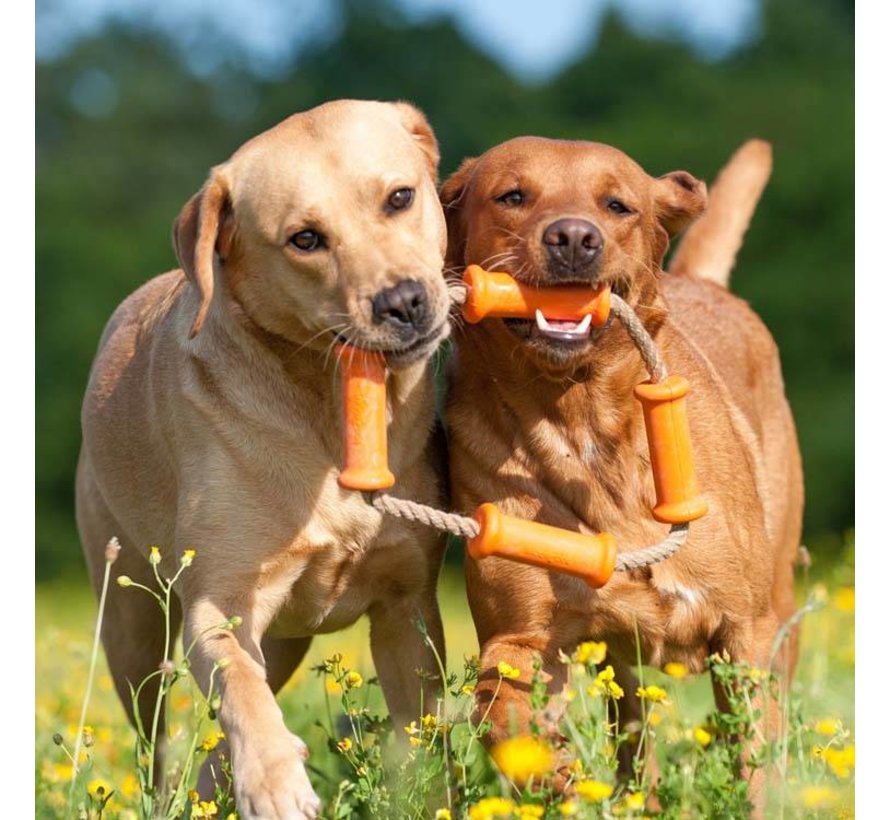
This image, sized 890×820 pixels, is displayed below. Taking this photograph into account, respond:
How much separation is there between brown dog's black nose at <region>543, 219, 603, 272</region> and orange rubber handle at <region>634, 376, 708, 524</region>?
0.41m

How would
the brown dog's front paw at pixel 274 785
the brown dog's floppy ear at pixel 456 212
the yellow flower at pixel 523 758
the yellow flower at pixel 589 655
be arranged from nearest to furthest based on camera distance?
1. the yellow flower at pixel 523 758
2. the yellow flower at pixel 589 655
3. the brown dog's front paw at pixel 274 785
4. the brown dog's floppy ear at pixel 456 212

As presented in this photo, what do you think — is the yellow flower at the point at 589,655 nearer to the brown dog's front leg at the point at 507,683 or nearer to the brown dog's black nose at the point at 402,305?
the brown dog's front leg at the point at 507,683

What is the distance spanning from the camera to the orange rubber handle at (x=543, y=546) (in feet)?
13.1

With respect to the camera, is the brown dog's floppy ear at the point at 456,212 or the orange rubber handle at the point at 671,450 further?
the brown dog's floppy ear at the point at 456,212

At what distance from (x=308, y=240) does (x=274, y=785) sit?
5.10ft

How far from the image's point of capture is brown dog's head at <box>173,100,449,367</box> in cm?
411

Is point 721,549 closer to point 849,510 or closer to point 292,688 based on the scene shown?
point 292,688

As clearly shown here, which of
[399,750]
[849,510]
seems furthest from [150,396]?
[849,510]

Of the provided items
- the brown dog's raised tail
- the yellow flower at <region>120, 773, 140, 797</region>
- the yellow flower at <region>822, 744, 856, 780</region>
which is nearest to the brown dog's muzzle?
the yellow flower at <region>822, 744, 856, 780</region>

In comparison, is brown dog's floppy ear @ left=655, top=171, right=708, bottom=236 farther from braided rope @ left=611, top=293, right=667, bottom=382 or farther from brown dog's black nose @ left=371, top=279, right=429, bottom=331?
brown dog's black nose @ left=371, top=279, right=429, bottom=331

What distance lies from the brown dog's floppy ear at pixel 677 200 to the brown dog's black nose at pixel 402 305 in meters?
1.14

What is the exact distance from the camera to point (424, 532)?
4.62 m

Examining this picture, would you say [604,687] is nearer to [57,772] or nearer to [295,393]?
[295,393]

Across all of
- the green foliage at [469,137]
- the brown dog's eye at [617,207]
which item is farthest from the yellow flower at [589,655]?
the green foliage at [469,137]
